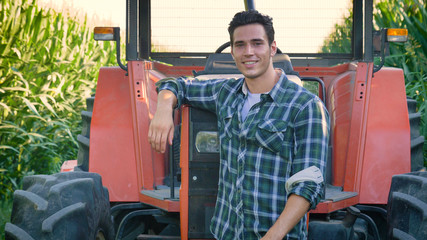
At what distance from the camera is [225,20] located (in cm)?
388

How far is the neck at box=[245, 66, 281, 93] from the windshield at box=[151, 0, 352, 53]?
1525mm

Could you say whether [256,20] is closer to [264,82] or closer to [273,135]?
[264,82]

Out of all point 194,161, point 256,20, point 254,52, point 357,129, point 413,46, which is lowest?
point 194,161

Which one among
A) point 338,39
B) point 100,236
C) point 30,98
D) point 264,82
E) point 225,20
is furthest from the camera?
point 30,98

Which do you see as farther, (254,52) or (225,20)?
(225,20)

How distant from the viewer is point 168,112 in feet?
8.36

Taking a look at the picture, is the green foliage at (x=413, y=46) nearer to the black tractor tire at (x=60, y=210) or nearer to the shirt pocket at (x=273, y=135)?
the shirt pocket at (x=273, y=135)

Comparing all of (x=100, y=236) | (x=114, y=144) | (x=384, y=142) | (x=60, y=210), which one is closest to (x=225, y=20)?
(x=114, y=144)

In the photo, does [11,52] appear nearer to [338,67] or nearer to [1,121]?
[1,121]

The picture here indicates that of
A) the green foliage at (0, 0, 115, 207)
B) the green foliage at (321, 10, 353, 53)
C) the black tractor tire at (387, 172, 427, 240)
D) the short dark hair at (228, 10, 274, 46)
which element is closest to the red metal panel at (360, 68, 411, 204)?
the black tractor tire at (387, 172, 427, 240)

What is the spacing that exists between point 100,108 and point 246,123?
53.7 inches

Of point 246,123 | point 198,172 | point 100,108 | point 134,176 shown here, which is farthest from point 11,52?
point 246,123

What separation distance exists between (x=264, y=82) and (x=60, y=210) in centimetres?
110

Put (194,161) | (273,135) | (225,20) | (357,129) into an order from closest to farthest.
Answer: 1. (273,135)
2. (194,161)
3. (357,129)
4. (225,20)
